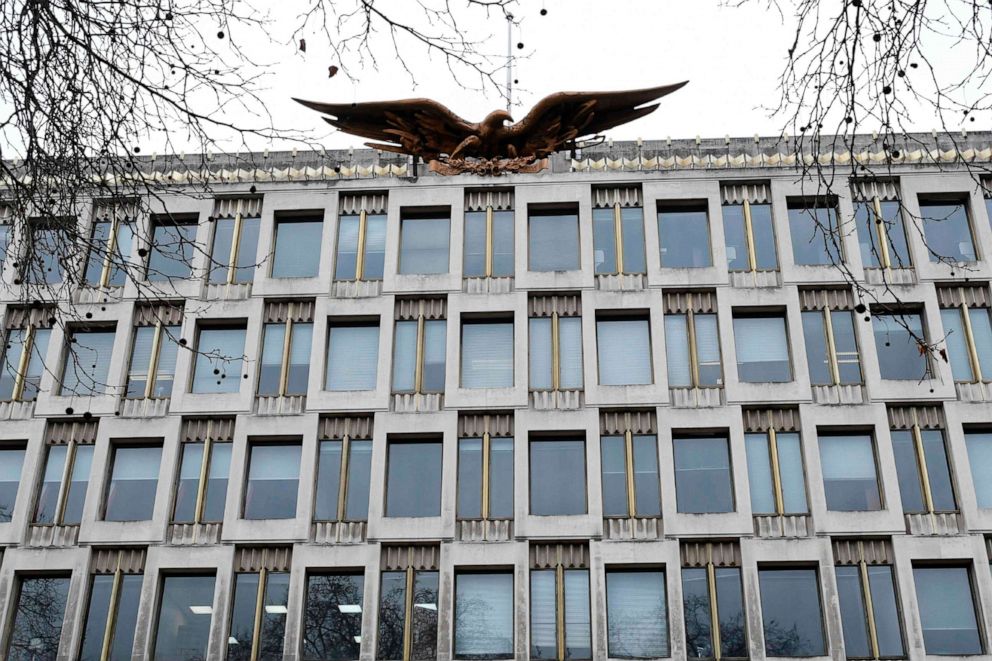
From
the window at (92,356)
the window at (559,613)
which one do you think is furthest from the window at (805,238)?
the window at (92,356)

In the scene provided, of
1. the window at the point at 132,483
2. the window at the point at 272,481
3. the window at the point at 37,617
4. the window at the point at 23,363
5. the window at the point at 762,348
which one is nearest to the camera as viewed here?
the window at the point at 37,617

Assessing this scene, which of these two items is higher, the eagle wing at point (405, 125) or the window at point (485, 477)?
the eagle wing at point (405, 125)

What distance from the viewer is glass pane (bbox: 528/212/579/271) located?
122ft

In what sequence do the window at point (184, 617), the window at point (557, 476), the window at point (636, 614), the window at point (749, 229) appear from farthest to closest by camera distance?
the window at point (749, 229), the window at point (557, 476), the window at point (184, 617), the window at point (636, 614)

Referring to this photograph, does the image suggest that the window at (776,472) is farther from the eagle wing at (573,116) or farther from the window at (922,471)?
the eagle wing at (573,116)

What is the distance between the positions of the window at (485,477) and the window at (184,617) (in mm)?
7137

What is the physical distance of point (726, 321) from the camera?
35594mm

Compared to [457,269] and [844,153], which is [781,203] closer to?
[844,153]

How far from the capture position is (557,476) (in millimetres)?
34250

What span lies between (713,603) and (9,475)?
19.8m

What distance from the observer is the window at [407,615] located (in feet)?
106

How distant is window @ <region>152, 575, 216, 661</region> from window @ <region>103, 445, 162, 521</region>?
2.17m

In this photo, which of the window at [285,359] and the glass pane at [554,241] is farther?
the glass pane at [554,241]

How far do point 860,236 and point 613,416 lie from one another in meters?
9.37
